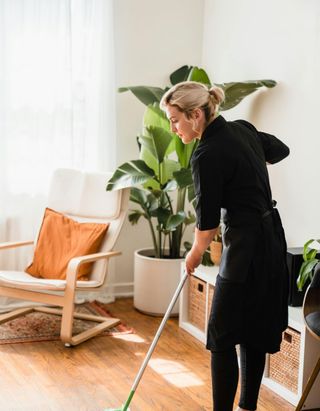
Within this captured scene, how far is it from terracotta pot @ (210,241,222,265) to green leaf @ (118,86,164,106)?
3.22ft

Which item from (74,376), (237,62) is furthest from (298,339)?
(237,62)

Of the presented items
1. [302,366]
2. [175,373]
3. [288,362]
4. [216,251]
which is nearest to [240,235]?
[302,366]

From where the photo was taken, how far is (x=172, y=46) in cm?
468

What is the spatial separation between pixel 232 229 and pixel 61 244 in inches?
70.2

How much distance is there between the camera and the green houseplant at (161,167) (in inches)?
157

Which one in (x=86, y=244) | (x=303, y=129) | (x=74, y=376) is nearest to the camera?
(x=74, y=376)

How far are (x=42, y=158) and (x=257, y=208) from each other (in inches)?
87.3

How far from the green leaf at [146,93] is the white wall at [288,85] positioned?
0.49 m

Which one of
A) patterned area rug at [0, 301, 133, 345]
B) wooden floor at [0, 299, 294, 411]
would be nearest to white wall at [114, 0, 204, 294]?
patterned area rug at [0, 301, 133, 345]

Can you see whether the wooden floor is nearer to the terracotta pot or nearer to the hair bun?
the terracotta pot

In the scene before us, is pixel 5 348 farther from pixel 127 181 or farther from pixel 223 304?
pixel 223 304

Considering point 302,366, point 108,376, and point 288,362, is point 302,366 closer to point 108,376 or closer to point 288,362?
point 288,362

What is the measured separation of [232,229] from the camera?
2.49 metres

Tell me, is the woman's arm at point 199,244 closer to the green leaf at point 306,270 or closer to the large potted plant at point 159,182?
the green leaf at point 306,270
